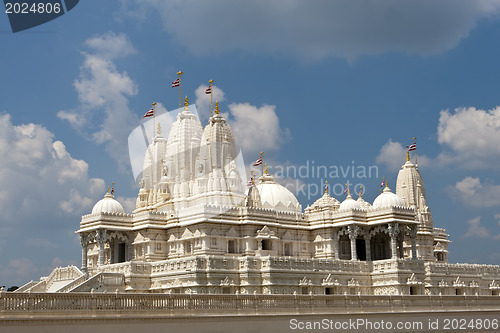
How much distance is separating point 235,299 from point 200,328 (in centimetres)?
315

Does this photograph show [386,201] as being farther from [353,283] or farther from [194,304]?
[194,304]

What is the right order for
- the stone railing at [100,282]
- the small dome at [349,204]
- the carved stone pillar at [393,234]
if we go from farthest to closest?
the small dome at [349,204], the carved stone pillar at [393,234], the stone railing at [100,282]

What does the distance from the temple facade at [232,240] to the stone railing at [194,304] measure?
11672mm

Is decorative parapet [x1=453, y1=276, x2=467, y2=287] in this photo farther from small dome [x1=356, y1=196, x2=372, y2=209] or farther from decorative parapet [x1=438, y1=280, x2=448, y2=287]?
small dome [x1=356, y1=196, x2=372, y2=209]

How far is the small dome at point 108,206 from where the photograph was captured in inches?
2633

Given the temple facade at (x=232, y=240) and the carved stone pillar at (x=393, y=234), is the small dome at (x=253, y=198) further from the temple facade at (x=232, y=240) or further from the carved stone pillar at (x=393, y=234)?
the carved stone pillar at (x=393, y=234)

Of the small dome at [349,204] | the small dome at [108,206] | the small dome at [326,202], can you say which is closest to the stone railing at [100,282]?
the small dome at [108,206]

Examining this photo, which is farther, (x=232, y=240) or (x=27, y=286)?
(x=232, y=240)

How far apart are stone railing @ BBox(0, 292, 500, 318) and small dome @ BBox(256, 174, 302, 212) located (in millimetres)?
24685

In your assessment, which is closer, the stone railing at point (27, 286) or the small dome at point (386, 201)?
the stone railing at point (27, 286)

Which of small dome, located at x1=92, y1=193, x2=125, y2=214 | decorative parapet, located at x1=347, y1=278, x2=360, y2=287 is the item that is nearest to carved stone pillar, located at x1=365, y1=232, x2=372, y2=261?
decorative parapet, located at x1=347, y1=278, x2=360, y2=287

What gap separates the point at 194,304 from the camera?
121 ft

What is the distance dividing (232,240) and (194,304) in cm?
2753

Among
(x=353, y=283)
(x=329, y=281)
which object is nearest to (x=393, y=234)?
(x=353, y=283)
